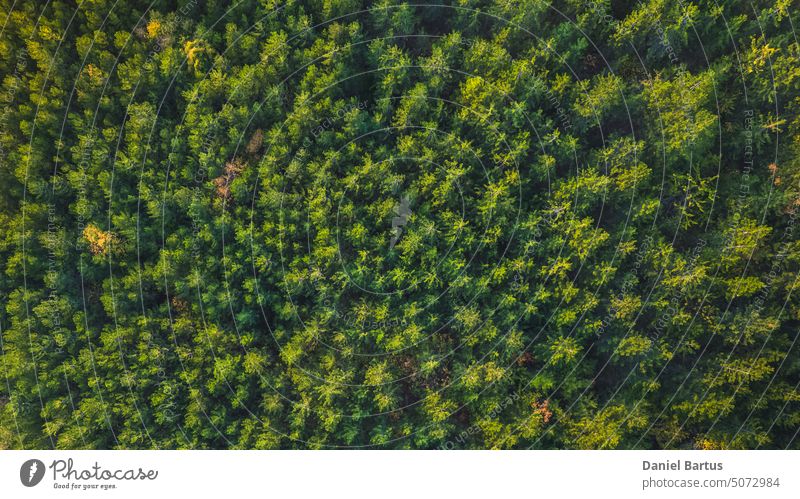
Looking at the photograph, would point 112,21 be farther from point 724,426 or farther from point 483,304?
point 724,426

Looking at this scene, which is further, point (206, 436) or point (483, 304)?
point (483, 304)

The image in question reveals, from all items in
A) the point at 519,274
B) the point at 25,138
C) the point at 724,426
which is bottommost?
the point at 724,426

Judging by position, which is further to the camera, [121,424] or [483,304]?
[483,304]

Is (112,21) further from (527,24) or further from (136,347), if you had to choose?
(527,24)

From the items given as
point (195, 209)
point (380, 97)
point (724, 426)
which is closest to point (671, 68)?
point (380, 97)

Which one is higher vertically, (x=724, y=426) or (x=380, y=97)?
(x=380, y=97)

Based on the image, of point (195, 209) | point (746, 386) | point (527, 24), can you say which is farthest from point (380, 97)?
point (746, 386)
